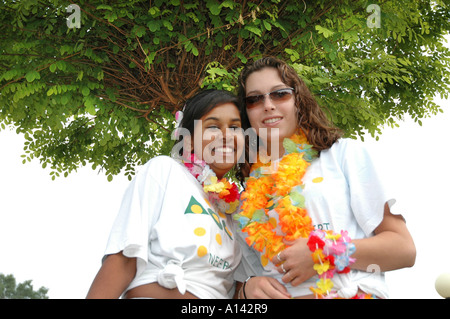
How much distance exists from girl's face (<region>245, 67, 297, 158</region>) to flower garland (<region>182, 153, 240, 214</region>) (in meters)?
0.39

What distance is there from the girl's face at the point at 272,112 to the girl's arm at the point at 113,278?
3.70 ft

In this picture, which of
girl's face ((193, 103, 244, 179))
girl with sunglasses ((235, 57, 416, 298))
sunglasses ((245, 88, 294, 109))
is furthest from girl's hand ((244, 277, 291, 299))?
sunglasses ((245, 88, 294, 109))

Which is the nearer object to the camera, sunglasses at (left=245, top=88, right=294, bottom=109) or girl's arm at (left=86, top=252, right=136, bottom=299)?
girl's arm at (left=86, top=252, right=136, bottom=299)

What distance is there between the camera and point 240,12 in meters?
5.43

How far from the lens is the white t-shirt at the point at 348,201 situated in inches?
87.0

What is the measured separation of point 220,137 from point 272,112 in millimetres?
372

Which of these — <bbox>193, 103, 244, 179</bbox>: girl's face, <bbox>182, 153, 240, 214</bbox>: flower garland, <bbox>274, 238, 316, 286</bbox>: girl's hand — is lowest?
<bbox>274, 238, 316, 286</bbox>: girl's hand

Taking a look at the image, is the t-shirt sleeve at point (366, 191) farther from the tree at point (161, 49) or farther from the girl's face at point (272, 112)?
the tree at point (161, 49)

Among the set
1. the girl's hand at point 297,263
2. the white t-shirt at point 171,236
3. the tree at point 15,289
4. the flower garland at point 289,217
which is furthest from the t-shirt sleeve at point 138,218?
the tree at point 15,289

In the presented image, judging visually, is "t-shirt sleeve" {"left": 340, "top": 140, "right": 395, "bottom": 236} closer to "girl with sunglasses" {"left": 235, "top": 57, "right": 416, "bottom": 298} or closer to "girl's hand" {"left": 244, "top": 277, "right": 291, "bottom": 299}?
"girl with sunglasses" {"left": 235, "top": 57, "right": 416, "bottom": 298}

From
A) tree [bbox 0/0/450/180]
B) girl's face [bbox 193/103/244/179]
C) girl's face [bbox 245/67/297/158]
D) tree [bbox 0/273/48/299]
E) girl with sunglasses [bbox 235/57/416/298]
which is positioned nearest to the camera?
girl with sunglasses [bbox 235/57/416/298]

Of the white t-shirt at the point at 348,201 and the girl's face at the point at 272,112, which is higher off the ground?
the girl's face at the point at 272,112

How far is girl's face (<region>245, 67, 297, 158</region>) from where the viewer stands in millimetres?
2732

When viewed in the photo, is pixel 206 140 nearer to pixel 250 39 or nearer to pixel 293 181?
pixel 293 181
